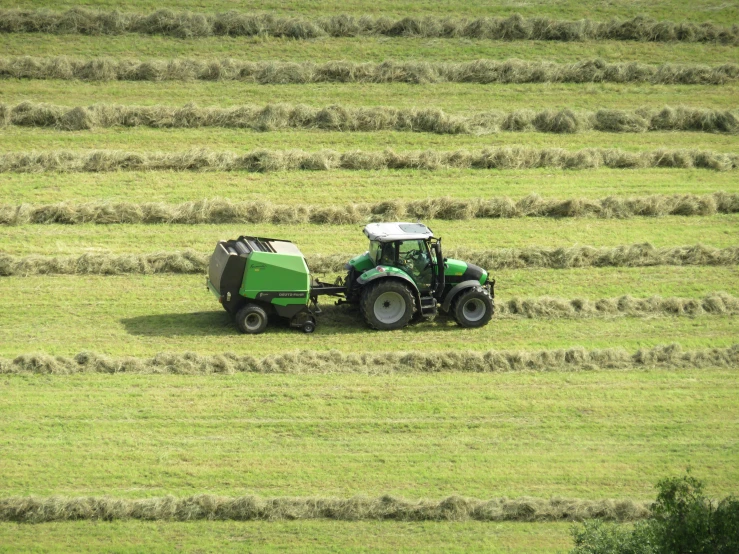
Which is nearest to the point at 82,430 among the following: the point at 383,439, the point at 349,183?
the point at 383,439

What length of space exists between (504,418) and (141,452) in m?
6.26

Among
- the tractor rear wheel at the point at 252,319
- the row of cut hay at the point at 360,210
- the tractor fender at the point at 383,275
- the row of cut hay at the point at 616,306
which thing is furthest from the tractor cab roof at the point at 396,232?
the row of cut hay at the point at 360,210

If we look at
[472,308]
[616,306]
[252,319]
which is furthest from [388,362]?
[616,306]

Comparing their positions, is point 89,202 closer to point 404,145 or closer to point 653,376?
point 404,145

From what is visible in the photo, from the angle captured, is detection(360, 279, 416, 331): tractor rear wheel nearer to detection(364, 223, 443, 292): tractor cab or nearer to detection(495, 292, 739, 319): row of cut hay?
detection(364, 223, 443, 292): tractor cab

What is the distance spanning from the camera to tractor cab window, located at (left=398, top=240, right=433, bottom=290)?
23.1 metres

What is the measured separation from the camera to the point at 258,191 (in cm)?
2814

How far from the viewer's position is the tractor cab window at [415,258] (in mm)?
23078

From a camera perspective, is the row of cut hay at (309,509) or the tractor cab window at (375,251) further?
the tractor cab window at (375,251)

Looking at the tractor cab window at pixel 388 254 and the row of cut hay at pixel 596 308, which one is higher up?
the tractor cab window at pixel 388 254

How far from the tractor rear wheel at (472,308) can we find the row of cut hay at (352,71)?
37.6 ft

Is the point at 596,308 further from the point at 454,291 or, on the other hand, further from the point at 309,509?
the point at 309,509

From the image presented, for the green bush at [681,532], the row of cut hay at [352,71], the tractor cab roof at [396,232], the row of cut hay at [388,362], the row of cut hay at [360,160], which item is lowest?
the green bush at [681,532]

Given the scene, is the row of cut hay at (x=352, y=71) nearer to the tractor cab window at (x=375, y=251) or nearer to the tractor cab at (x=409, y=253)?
the tractor cab window at (x=375, y=251)
